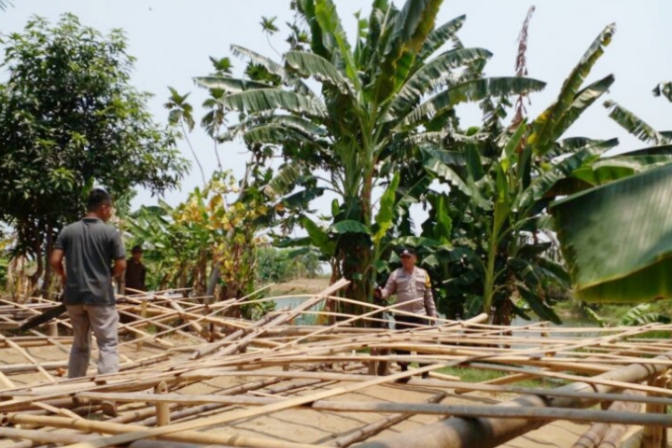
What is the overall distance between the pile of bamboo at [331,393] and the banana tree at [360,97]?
3908 mm

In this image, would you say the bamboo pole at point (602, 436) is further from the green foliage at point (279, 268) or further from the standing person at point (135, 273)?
the green foliage at point (279, 268)

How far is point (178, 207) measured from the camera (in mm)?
10539

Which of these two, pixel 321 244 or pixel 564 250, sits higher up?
pixel 321 244

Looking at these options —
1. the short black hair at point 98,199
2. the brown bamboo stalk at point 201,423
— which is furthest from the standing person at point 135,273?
the brown bamboo stalk at point 201,423

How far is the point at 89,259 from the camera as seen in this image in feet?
13.5

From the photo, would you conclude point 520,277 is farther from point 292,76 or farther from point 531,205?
point 292,76

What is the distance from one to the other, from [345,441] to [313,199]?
738 cm

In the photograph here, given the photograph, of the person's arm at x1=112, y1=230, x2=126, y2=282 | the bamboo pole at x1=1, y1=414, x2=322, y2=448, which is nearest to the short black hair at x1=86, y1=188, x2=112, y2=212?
the person's arm at x1=112, y1=230, x2=126, y2=282

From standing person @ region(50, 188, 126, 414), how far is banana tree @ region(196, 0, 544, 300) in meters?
4.81

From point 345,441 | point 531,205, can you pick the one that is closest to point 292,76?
point 531,205

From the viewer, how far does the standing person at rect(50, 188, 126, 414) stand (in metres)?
4.07

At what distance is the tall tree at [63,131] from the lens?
880 cm

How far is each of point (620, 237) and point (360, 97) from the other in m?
6.66

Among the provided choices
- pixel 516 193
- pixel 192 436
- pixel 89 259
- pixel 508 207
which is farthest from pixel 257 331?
pixel 516 193
